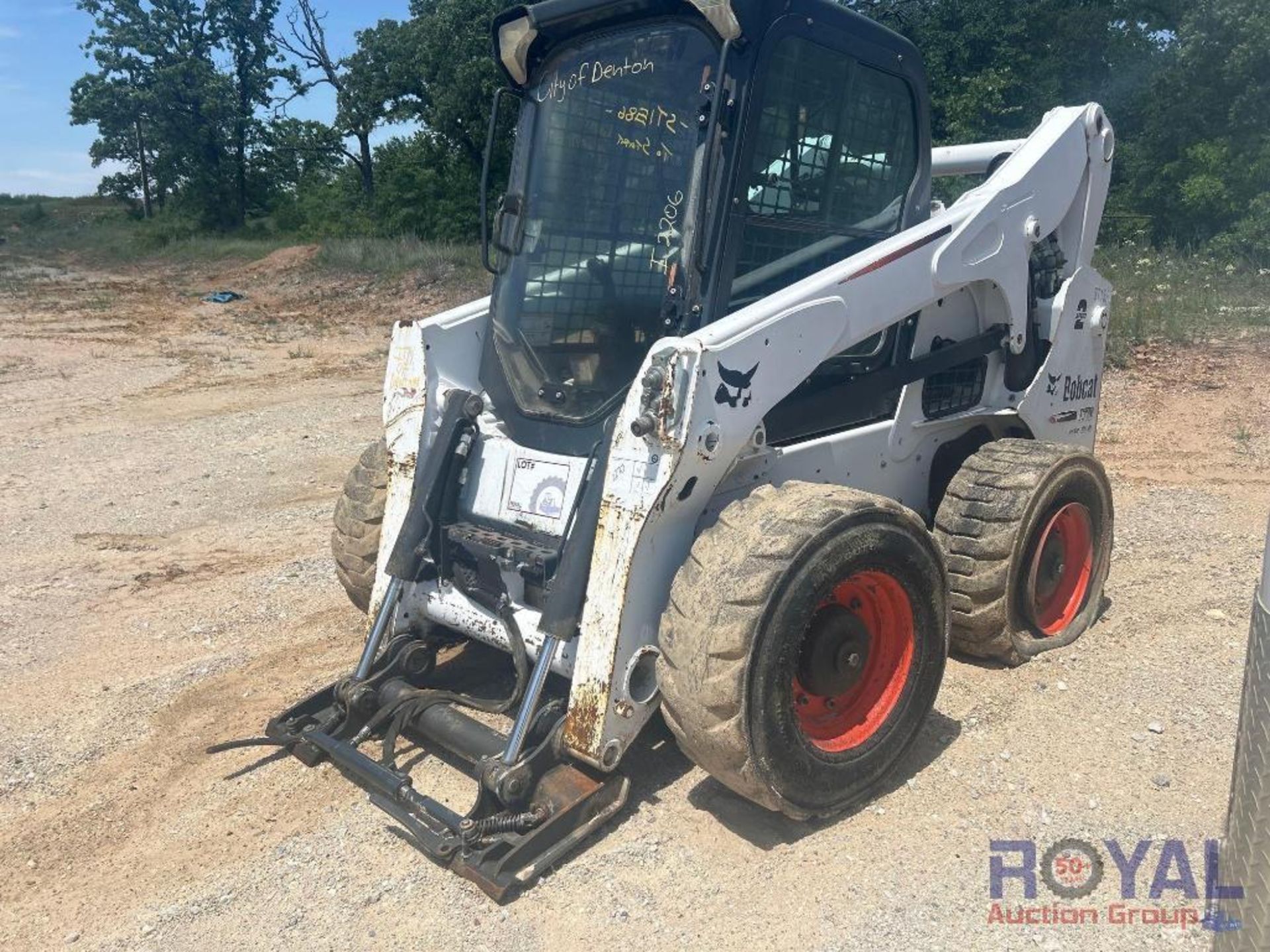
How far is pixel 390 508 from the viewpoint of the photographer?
13.8 ft

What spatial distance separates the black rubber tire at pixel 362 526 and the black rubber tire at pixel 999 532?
234 cm

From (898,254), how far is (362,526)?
2389mm

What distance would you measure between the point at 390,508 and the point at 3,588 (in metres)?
3.24

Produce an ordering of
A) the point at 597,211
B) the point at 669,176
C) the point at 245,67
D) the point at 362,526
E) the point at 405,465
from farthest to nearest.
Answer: the point at 245,67
the point at 362,526
the point at 405,465
the point at 597,211
the point at 669,176

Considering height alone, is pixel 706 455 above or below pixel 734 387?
below

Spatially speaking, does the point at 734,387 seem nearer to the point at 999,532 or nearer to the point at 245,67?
the point at 999,532

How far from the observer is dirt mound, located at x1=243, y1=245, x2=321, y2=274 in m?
26.5

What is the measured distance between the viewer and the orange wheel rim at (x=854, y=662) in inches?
137

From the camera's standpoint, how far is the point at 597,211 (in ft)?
13.2

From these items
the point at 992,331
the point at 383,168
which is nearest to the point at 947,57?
the point at 383,168

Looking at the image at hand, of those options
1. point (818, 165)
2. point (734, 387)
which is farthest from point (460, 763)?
point (818, 165)

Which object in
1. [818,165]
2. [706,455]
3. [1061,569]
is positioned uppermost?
[818,165]

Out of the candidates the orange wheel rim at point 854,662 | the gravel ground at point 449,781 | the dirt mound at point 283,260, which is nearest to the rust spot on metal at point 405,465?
the gravel ground at point 449,781

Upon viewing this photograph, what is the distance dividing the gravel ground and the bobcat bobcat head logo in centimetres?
135
